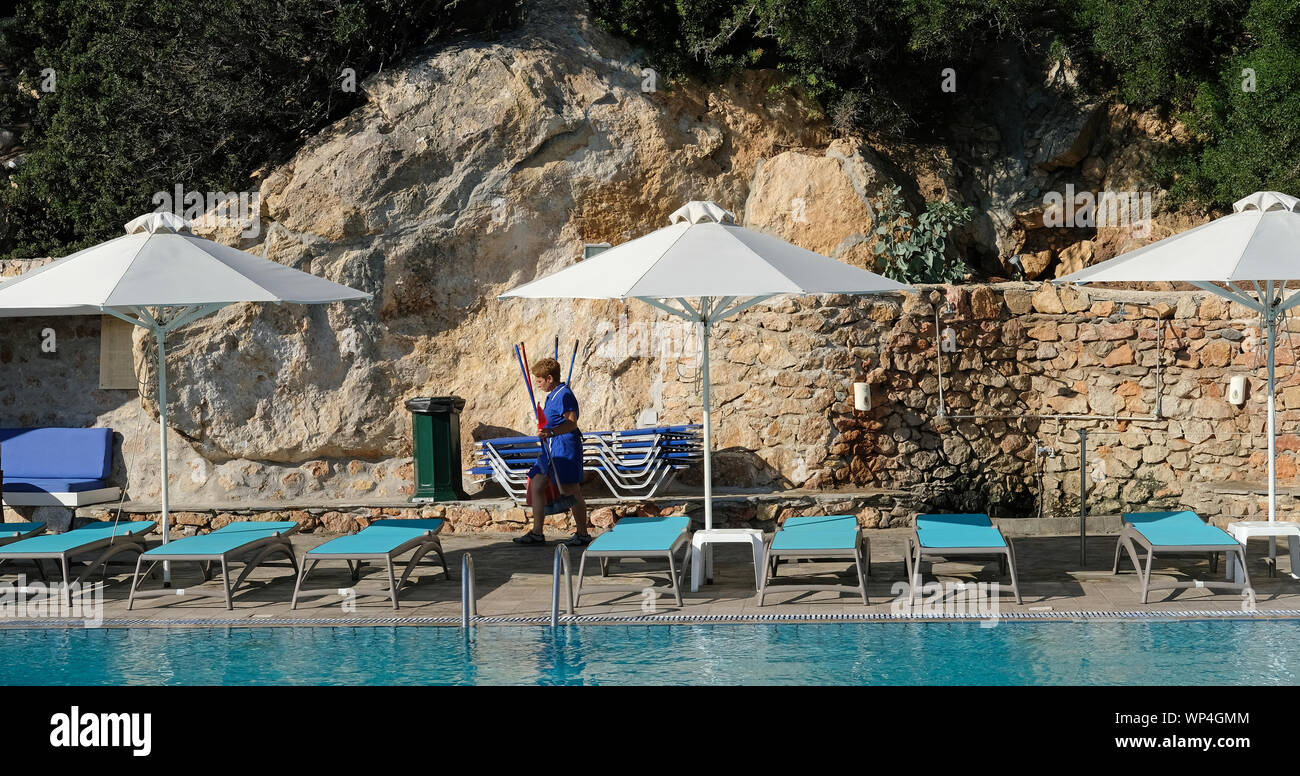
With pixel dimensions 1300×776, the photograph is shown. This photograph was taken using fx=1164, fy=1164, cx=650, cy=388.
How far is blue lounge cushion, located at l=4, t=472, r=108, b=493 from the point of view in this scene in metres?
12.7

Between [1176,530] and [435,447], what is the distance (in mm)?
7089

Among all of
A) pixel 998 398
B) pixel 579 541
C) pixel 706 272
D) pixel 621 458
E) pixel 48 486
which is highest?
pixel 706 272

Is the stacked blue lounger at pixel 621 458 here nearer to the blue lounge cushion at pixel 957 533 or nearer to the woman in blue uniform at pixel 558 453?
the woman in blue uniform at pixel 558 453

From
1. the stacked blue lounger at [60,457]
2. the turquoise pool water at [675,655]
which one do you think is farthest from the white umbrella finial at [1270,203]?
the stacked blue lounger at [60,457]

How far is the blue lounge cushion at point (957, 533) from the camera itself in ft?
26.5

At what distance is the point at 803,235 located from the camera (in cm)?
1360

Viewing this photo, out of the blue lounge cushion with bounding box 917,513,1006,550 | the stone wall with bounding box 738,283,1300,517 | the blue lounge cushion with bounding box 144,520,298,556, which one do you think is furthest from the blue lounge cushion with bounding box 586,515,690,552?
the stone wall with bounding box 738,283,1300,517

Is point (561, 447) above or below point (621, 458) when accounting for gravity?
above

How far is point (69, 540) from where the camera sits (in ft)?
29.5

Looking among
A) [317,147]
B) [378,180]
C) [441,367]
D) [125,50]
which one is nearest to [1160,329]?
[441,367]

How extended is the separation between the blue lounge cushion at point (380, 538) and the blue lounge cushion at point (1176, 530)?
5.46m

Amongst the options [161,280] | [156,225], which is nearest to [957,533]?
[161,280]

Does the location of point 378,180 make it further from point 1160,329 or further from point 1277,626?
point 1277,626

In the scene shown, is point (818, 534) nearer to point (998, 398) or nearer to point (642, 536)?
point (642, 536)
